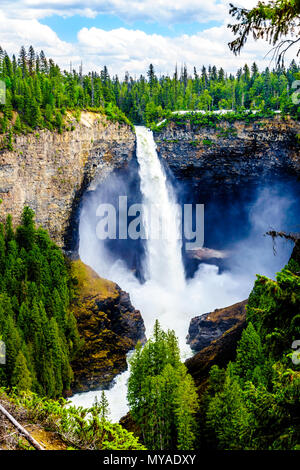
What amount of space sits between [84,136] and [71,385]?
1110 inches

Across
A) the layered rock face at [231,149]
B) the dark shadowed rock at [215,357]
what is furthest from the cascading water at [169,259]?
the dark shadowed rock at [215,357]

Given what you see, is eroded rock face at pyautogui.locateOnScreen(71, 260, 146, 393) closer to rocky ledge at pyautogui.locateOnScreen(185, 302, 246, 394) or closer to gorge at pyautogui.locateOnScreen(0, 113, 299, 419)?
gorge at pyautogui.locateOnScreen(0, 113, 299, 419)

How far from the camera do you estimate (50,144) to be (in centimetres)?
4834

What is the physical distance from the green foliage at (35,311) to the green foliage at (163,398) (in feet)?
34.2

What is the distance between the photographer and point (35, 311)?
126ft

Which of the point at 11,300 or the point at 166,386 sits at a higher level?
the point at 11,300

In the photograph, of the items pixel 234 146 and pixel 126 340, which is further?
pixel 234 146

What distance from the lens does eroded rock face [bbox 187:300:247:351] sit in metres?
47.1

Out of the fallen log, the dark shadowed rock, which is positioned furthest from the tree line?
the fallen log

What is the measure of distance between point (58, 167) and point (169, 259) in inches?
878

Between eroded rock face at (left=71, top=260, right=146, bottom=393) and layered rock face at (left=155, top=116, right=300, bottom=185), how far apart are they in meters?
22.7

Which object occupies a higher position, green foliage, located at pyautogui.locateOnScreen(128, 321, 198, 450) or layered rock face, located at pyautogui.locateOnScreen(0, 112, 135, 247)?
layered rock face, located at pyautogui.locateOnScreen(0, 112, 135, 247)

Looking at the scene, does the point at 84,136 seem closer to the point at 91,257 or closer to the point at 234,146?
the point at 91,257
